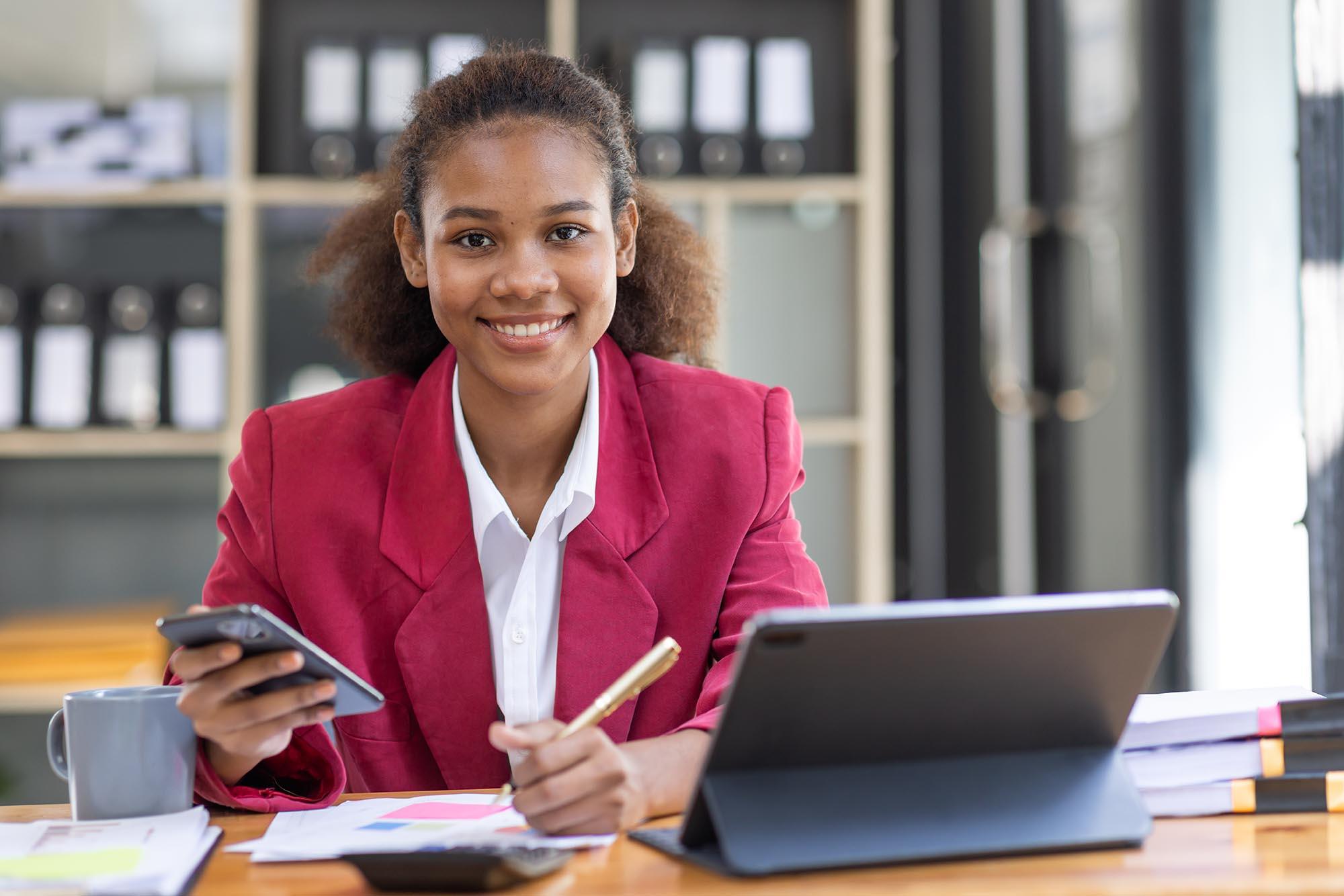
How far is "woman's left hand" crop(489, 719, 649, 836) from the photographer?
880mm

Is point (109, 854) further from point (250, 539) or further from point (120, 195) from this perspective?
point (120, 195)

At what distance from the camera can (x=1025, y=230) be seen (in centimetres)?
276

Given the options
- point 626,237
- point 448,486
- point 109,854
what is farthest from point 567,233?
point 109,854

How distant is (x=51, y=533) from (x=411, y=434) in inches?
75.3

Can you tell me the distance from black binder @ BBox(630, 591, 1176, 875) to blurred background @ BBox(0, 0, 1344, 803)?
1.40 metres

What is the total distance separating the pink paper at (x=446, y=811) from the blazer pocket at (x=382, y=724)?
34 centimetres

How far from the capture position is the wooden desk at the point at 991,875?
75 centimetres

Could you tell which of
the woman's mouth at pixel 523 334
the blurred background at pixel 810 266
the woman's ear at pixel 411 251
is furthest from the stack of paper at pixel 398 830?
the blurred background at pixel 810 266

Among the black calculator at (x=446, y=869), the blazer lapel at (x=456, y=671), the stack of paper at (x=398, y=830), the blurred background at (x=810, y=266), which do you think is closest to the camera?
the black calculator at (x=446, y=869)

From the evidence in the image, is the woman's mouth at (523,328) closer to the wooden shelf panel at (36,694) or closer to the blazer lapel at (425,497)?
the blazer lapel at (425,497)

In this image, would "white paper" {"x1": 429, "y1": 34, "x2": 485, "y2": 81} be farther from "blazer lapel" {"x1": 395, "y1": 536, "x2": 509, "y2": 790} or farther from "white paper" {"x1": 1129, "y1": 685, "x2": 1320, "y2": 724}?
"white paper" {"x1": 1129, "y1": 685, "x2": 1320, "y2": 724}

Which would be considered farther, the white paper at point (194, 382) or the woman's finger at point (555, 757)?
the white paper at point (194, 382)

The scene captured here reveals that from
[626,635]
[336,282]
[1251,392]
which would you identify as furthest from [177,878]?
[1251,392]

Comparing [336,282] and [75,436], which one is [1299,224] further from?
[75,436]
